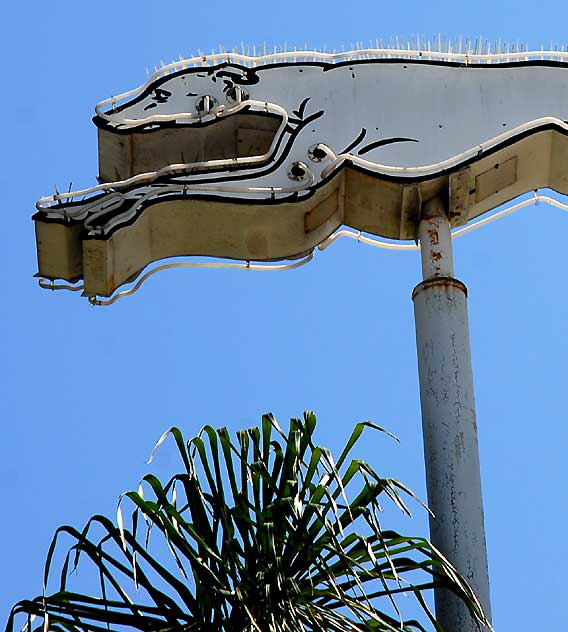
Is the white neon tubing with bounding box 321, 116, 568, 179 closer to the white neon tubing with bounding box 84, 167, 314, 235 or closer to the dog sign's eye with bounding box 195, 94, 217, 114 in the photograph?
the white neon tubing with bounding box 84, 167, 314, 235

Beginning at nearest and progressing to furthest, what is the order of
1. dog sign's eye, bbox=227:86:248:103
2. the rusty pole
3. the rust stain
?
the rusty pole < the rust stain < dog sign's eye, bbox=227:86:248:103

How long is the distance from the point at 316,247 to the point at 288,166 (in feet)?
1.97

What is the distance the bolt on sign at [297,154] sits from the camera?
32.8 feet

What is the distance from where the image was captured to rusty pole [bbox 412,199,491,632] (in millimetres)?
8641

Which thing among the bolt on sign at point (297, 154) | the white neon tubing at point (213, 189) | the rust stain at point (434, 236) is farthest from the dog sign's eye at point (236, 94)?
the rust stain at point (434, 236)

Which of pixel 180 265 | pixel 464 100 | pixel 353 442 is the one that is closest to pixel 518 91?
pixel 464 100

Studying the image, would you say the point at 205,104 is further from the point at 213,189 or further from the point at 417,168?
the point at 417,168

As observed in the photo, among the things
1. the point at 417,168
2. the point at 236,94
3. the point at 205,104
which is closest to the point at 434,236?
the point at 417,168

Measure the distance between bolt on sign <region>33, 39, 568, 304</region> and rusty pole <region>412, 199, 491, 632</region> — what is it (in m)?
0.52

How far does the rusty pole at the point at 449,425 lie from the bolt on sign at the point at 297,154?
0.52 metres

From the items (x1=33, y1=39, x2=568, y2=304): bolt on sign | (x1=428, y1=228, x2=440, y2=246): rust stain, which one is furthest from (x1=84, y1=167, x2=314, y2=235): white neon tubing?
(x1=428, y1=228, x2=440, y2=246): rust stain

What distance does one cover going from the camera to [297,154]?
1014 cm

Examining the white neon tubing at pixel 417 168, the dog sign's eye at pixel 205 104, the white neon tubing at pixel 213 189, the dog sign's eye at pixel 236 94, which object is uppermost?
Answer: the dog sign's eye at pixel 236 94

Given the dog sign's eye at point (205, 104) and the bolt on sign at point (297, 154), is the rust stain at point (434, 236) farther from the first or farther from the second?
the dog sign's eye at point (205, 104)
